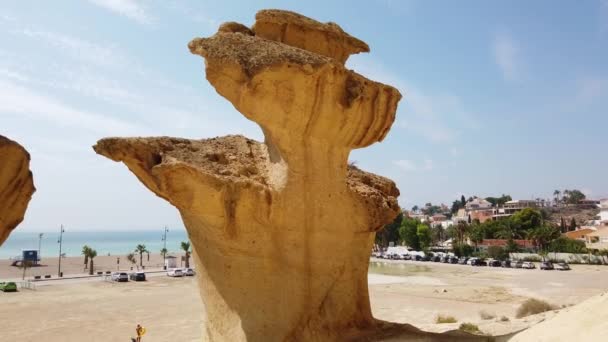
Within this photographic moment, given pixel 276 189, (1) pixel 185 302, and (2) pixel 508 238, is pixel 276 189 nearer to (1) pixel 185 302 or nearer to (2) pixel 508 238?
(1) pixel 185 302

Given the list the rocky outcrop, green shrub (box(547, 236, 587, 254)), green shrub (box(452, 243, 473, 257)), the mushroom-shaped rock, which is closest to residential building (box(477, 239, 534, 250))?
green shrub (box(452, 243, 473, 257))

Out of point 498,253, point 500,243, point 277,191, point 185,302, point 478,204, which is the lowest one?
point 185,302

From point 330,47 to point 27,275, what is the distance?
2169 inches

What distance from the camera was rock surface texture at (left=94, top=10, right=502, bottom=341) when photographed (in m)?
9.62

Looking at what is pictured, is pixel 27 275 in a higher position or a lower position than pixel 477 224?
lower

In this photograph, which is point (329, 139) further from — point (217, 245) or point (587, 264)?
point (587, 264)

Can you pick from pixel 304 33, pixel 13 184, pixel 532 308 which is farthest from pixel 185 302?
pixel 13 184

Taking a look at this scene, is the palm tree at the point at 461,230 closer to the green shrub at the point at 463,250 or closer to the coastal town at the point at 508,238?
the coastal town at the point at 508,238

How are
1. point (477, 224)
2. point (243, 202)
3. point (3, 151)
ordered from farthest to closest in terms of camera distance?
point (477, 224)
point (243, 202)
point (3, 151)

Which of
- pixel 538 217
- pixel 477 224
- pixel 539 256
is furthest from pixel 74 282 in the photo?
pixel 538 217

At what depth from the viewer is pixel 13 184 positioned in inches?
307

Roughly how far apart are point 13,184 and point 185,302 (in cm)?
2442

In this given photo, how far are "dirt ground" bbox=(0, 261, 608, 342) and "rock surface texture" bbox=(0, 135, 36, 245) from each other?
36.8 ft

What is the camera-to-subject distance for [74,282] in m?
43.5
